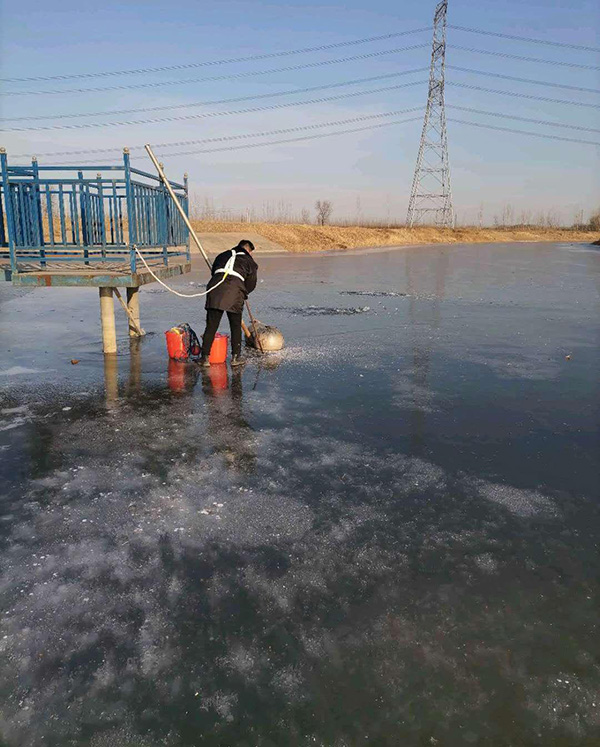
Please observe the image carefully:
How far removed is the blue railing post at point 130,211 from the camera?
774 centimetres

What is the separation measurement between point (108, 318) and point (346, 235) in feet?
194

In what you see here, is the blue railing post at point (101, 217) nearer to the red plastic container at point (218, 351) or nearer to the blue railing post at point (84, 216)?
the blue railing post at point (84, 216)

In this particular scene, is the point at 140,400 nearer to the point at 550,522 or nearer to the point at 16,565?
the point at 16,565

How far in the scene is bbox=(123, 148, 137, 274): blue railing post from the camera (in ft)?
25.4

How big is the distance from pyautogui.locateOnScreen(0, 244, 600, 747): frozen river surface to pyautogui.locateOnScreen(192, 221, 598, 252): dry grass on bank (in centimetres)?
4892

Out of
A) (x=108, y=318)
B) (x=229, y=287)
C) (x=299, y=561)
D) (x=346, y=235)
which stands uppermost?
(x=346, y=235)

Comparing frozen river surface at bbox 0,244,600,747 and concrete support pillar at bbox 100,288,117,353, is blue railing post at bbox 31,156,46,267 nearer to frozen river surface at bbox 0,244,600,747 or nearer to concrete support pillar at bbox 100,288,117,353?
concrete support pillar at bbox 100,288,117,353

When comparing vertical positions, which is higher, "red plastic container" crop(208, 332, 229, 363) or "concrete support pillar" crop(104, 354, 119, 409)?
"red plastic container" crop(208, 332, 229, 363)

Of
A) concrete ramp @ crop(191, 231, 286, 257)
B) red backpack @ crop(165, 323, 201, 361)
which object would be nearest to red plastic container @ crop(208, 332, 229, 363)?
red backpack @ crop(165, 323, 201, 361)

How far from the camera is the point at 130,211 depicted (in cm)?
808

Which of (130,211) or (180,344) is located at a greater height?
(130,211)

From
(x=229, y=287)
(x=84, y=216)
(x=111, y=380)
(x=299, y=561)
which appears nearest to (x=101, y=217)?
(x=84, y=216)

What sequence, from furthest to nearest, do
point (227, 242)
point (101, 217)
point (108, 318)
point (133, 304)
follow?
point (227, 242)
point (133, 304)
point (101, 217)
point (108, 318)

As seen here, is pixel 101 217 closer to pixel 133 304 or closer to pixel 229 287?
pixel 133 304
